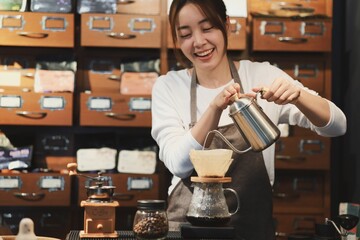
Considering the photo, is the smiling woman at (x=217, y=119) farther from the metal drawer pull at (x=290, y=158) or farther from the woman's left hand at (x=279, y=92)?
the metal drawer pull at (x=290, y=158)

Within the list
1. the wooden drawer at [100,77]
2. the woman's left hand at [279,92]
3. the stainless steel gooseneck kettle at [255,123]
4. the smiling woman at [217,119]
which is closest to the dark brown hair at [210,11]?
the smiling woman at [217,119]

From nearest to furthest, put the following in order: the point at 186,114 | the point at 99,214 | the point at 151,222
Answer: the point at 151,222, the point at 99,214, the point at 186,114

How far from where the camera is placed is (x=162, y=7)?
3828 mm

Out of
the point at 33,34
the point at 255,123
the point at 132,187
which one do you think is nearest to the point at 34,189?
the point at 132,187

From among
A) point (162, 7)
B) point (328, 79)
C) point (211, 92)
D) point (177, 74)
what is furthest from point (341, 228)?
→ point (162, 7)

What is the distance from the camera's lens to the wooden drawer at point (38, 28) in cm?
370


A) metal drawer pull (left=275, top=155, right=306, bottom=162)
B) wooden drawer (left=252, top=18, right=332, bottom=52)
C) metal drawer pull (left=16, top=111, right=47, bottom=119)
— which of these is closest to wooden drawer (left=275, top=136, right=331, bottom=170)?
metal drawer pull (left=275, top=155, right=306, bottom=162)

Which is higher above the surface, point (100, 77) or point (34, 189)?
point (100, 77)

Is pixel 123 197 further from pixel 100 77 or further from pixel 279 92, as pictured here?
pixel 279 92

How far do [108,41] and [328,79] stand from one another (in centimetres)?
134

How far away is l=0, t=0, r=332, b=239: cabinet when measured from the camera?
3.69 m

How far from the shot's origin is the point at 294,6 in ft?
12.7

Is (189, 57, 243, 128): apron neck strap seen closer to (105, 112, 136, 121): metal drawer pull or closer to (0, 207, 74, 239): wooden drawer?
(105, 112, 136, 121): metal drawer pull

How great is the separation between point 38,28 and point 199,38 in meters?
1.77
